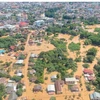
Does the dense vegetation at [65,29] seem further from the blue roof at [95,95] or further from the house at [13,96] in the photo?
the house at [13,96]

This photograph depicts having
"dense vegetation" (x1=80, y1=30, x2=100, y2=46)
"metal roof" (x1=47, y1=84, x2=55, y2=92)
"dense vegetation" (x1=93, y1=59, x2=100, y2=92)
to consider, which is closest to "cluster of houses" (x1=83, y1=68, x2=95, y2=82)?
"dense vegetation" (x1=93, y1=59, x2=100, y2=92)

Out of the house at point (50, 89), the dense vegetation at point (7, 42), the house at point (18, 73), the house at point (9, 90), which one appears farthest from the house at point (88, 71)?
the dense vegetation at point (7, 42)

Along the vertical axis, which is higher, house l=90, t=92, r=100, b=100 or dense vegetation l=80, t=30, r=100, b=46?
house l=90, t=92, r=100, b=100

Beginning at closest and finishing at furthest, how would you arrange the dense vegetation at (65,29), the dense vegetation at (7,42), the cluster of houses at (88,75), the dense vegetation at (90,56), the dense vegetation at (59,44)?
the cluster of houses at (88,75), the dense vegetation at (90,56), the dense vegetation at (59,44), the dense vegetation at (7,42), the dense vegetation at (65,29)

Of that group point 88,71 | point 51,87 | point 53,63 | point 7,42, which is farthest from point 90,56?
point 7,42

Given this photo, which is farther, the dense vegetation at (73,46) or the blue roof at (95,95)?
the dense vegetation at (73,46)

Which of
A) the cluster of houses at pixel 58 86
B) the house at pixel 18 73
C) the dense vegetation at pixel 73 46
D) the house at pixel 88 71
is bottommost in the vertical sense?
the dense vegetation at pixel 73 46

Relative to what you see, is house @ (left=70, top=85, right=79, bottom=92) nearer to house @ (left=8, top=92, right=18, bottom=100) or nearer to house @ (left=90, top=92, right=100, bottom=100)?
house @ (left=90, top=92, right=100, bottom=100)

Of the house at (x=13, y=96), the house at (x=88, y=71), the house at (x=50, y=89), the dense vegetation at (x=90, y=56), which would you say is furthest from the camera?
the dense vegetation at (x=90, y=56)

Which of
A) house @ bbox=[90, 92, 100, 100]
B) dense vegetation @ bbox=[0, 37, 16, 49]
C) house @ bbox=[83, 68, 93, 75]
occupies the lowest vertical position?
dense vegetation @ bbox=[0, 37, 16, 49]

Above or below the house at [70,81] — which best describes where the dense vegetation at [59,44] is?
below

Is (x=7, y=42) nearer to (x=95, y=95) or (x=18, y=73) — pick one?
(x=18, y=73)

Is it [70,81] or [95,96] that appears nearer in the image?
[95,96]

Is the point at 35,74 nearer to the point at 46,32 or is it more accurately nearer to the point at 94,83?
the point at 94,83
